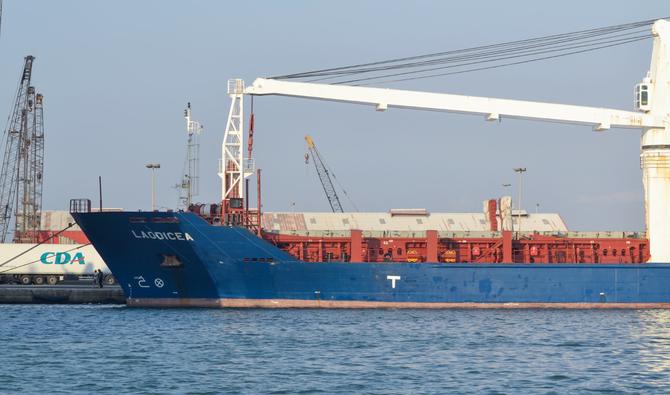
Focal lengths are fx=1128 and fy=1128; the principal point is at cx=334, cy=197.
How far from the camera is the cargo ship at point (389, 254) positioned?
4559cm

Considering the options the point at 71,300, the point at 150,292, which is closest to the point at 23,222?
the point at 71,300

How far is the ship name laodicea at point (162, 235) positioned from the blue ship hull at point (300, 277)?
0.13ft

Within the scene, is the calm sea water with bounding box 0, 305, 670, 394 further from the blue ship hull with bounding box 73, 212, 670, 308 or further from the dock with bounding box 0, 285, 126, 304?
the dock with bounding box 0, 285, 126, 304

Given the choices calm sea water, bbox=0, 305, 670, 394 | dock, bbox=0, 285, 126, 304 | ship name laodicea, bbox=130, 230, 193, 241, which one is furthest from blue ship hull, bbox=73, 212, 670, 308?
dock, bbox=0, 285, 126, 304

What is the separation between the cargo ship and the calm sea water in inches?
56.6

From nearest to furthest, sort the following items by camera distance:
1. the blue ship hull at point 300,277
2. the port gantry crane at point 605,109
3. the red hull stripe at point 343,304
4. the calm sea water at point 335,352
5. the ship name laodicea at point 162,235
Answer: the calm sea water at point 335,352
the ship name laodicea at point 162,235
the blue ship hull at point 300,277
the red hull stripe at point 343,304
the port gantry crane at point 605,109

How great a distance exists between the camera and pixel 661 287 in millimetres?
47375

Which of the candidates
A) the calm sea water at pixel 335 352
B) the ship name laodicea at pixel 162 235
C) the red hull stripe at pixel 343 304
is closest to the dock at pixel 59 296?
the red hull stripe at pixel 343 304

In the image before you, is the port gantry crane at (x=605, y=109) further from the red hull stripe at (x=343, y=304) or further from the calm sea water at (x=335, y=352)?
the calm sea water at (x=335, y=352)

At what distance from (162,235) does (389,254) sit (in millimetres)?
9910

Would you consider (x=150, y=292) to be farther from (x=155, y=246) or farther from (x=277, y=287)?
(x=277, y=287)

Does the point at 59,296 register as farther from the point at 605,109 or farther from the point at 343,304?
the point at 605,109

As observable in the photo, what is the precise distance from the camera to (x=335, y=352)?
32.4 m

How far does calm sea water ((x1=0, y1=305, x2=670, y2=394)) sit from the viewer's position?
27047mm
